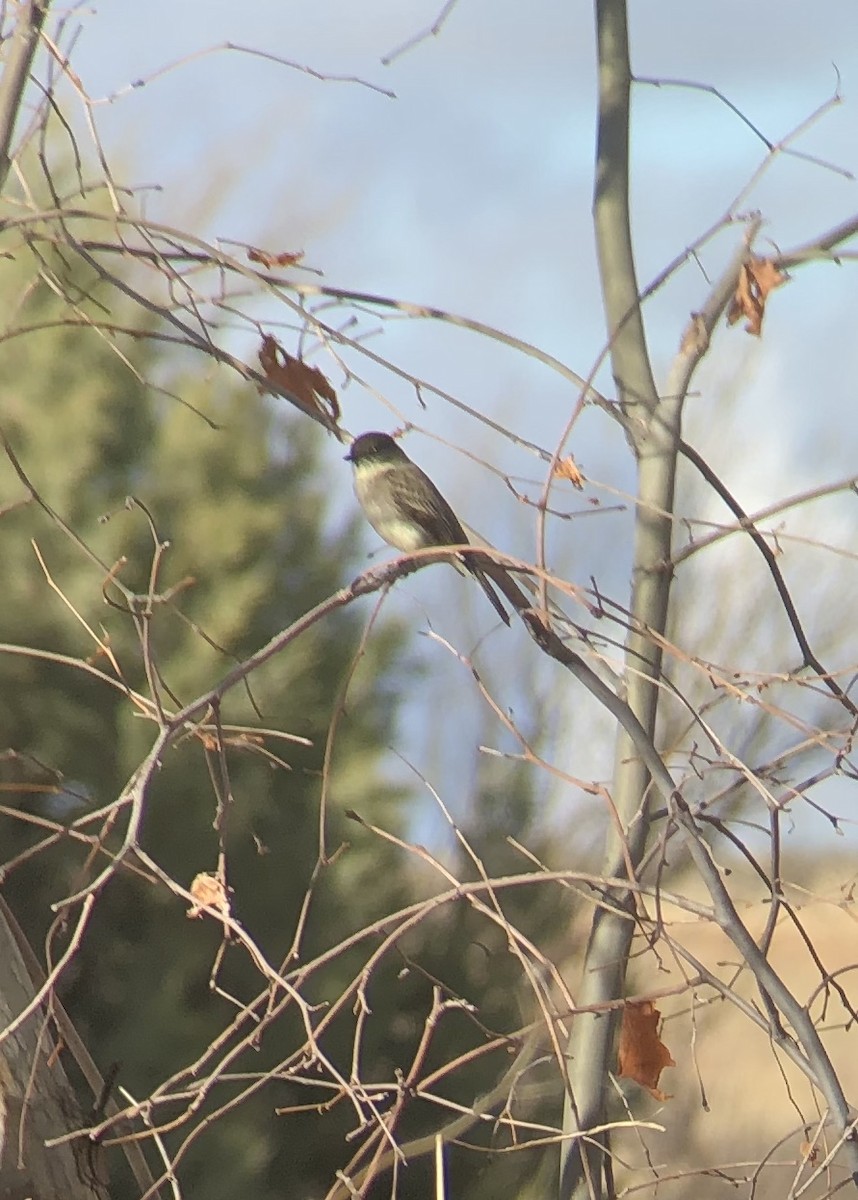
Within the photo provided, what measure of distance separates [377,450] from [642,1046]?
128 centimetres

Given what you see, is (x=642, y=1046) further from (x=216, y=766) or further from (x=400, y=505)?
(x=216, y=766)

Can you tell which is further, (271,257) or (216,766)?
(216,766)

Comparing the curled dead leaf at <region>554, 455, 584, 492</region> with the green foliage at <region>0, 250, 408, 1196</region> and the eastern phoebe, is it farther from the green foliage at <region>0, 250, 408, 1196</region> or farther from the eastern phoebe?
the green foliage at <region>0, 250, 408, 1196</region>

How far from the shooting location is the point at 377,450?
98.3 inches

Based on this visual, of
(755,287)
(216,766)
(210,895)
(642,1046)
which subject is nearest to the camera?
(210,895)

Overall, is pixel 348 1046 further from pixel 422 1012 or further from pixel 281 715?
pixel 281 715

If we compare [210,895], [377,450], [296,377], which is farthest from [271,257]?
[377,450]

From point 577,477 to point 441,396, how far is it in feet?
0.55

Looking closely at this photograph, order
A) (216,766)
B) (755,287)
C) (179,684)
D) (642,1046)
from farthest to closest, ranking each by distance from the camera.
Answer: (179,684) → (216,766) → (755,287) → (642,1046)

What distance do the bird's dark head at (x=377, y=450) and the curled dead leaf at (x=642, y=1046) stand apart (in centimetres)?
109

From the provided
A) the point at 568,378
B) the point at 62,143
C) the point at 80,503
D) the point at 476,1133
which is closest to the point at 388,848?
the point at 476,1133

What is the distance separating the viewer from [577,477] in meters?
1.43

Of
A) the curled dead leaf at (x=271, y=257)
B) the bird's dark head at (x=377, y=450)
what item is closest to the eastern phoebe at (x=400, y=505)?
the bird's dark head at (x=377, y=450)

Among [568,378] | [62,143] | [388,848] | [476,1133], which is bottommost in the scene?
[476,1133]
